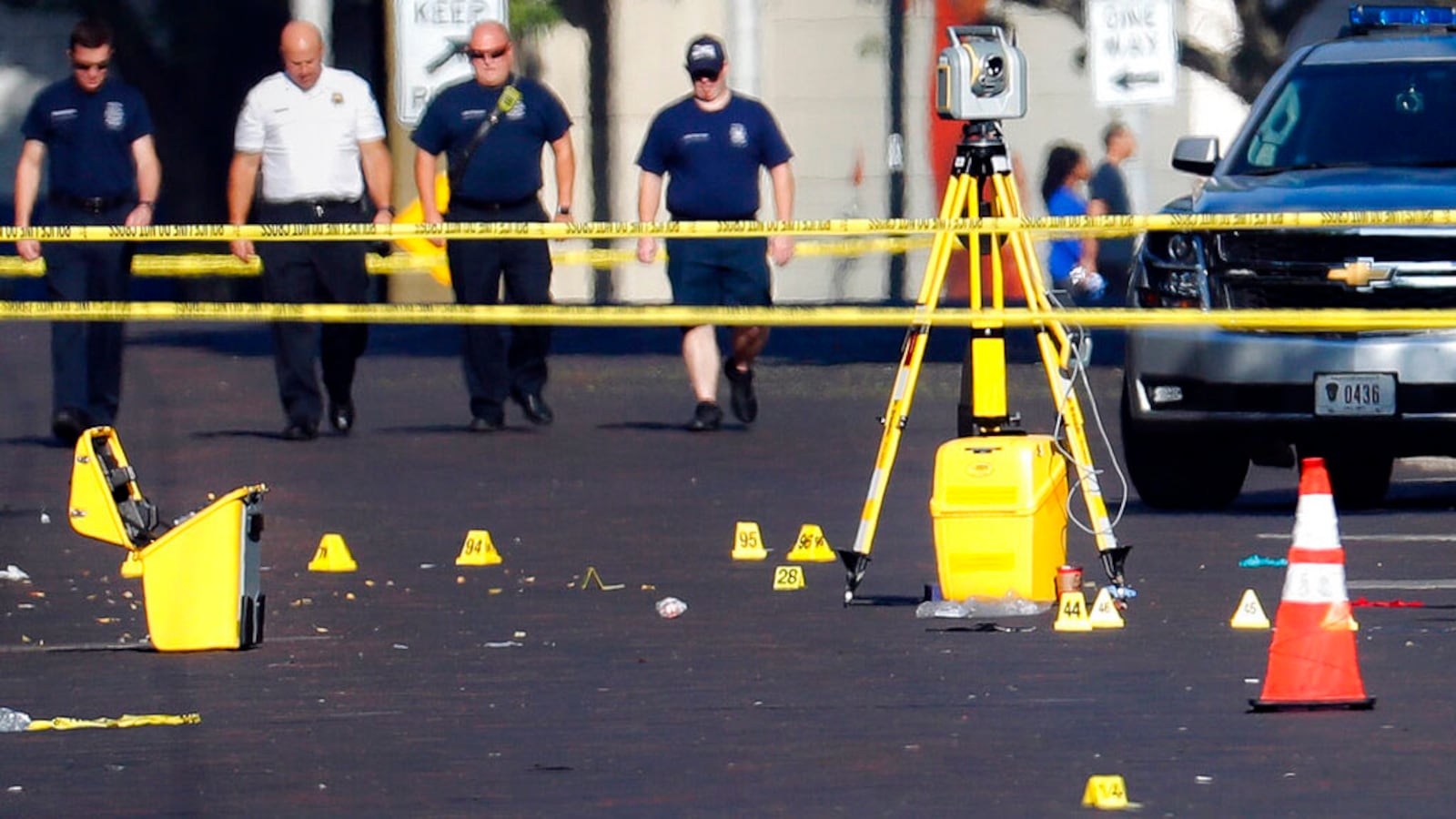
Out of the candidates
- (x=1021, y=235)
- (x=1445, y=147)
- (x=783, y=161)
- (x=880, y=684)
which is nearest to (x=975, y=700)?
(x=880, y=684)

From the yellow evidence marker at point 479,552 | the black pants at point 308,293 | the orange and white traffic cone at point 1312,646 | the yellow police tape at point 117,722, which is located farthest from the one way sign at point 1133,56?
the yellow police tape at point 117,722

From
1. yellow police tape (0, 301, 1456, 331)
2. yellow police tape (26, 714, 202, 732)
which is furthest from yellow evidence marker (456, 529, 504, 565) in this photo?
yellow police tape (26, 714, 202, 732)

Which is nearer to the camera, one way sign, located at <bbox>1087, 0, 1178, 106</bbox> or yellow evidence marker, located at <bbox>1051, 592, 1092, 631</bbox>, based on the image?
yellow evidence marker, located at <bbox>1051, 592, 1092, 631</bbox>

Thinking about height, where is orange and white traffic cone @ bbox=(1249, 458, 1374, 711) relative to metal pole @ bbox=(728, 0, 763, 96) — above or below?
below

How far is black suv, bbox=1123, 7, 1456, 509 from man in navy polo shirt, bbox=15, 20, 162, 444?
16.5 feet

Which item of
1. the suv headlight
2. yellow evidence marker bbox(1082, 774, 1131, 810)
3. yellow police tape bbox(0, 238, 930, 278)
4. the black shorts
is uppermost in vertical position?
the suv headlight

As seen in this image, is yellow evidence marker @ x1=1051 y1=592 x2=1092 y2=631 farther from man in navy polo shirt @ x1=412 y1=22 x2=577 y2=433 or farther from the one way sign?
the one way sign

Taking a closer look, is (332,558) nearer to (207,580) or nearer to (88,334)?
(207,580)

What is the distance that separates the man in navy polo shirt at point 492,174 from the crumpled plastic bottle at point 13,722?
28.0ft

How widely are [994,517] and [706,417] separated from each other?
735 cm

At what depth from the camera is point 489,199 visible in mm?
17766

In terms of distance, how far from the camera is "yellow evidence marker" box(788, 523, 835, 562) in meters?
12.4

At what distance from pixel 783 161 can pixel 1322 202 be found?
16.0ft

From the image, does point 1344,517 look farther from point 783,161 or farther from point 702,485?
point 783,161
